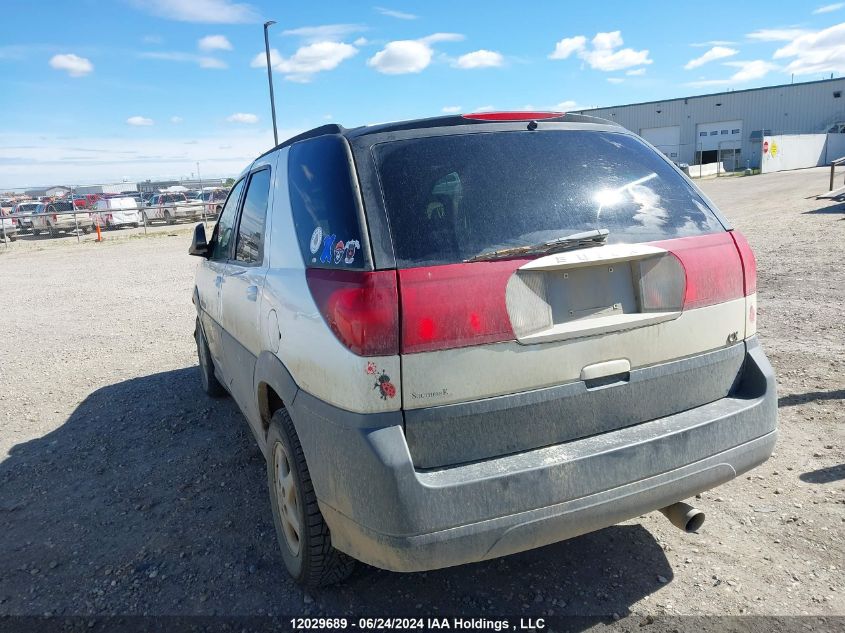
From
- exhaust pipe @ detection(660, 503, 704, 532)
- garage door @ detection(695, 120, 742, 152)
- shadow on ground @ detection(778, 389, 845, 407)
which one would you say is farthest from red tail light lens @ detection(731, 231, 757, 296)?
garage door @ detection(695, 120, 742, 152)

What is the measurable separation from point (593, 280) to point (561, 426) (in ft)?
1.82

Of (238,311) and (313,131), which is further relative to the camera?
(238,311)

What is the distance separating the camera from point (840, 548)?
117 inches

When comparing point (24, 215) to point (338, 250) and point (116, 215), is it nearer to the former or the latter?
point (116, 215)

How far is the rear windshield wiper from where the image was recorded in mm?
2318

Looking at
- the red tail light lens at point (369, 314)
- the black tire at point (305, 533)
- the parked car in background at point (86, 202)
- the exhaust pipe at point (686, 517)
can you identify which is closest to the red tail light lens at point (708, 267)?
the exhaust pipe at point (686, 517)

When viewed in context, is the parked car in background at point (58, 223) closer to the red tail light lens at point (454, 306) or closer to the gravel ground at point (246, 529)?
the gravel ground at point (246, 529)

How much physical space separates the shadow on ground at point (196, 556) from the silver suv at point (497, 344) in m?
0.30

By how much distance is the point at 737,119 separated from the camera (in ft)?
203

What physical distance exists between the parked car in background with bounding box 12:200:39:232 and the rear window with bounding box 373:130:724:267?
2803 centimetres

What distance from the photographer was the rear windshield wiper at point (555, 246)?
2.32 metres

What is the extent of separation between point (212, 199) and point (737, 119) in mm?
50264

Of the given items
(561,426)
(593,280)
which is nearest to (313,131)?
(593,280)

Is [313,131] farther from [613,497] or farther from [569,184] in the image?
[613,497]
